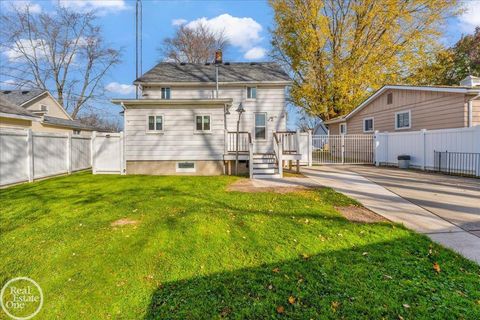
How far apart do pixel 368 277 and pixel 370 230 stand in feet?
4.57

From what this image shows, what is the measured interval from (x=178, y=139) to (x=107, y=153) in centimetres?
347

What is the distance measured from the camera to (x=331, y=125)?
2219 centimetres

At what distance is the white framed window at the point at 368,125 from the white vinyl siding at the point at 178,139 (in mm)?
11120

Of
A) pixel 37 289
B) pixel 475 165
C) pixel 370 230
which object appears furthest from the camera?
pixel 475 165

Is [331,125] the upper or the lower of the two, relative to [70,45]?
lower

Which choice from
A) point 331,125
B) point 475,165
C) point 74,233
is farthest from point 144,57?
point 475,165

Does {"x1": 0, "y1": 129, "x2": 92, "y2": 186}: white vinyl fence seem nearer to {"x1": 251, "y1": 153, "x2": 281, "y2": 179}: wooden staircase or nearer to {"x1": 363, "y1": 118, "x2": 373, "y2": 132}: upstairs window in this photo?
{"x1": 251, "y1": 153, "x2": 281, "y2": 179}: wooden staircase

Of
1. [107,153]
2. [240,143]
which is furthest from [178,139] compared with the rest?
[107,153]

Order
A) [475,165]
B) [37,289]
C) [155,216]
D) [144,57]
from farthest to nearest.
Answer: [144,57] → [475,165] → [155,216] → [37,289]

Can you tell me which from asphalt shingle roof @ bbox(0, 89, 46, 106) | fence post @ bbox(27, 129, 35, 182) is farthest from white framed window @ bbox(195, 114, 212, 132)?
asphalt shingle roof @ bbox(0, 89, 46, 106)

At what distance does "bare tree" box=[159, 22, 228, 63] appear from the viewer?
1150 inches

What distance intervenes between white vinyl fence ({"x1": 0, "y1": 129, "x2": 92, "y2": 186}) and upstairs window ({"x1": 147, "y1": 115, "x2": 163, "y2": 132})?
375 cm

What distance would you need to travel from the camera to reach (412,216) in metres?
4.93

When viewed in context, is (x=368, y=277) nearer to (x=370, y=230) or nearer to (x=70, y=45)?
(x=370, y=230)
